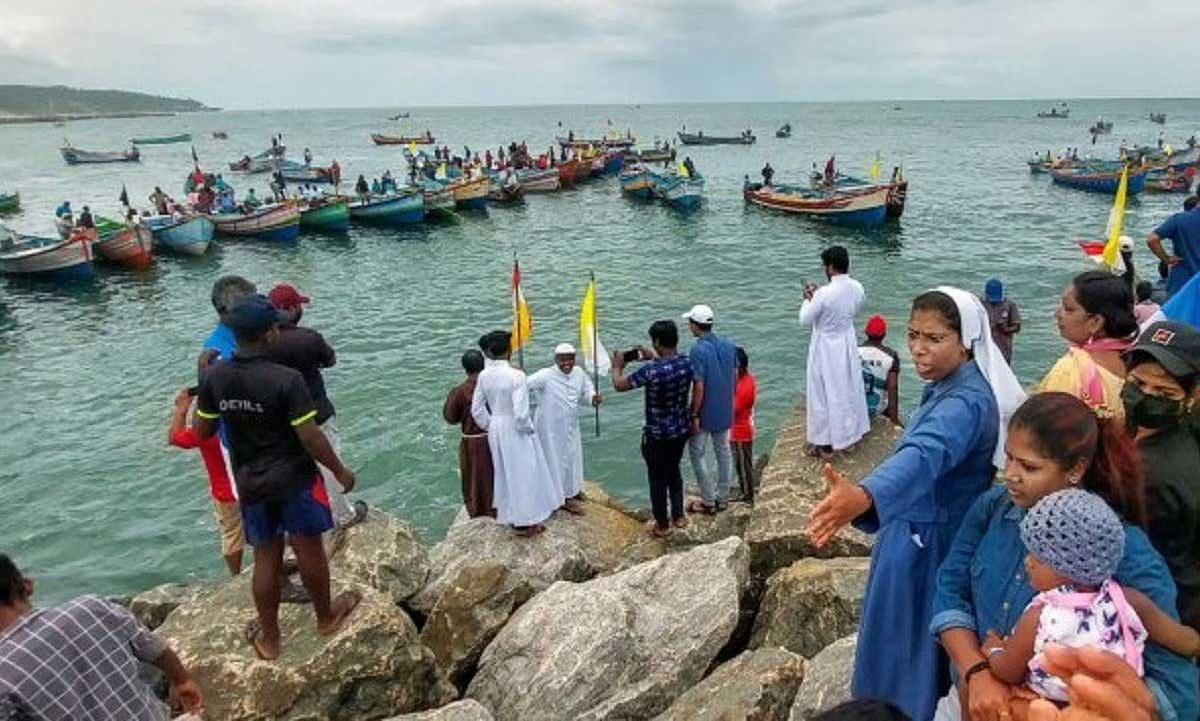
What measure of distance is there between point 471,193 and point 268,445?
34041mm

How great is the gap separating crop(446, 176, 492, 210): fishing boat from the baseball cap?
34.9 meters

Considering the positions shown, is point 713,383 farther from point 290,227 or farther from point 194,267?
point 290,227

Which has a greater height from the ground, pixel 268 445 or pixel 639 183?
pixel 268 445

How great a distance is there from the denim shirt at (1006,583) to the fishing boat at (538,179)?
4226 centimetres

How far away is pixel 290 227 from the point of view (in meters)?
31.3

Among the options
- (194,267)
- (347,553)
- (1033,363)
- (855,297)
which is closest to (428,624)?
(347,553)

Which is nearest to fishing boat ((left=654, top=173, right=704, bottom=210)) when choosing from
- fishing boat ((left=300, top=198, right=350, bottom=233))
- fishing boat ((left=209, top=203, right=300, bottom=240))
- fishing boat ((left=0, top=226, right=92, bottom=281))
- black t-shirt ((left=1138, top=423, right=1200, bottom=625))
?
fishing boat ((left=300, top=198, right=350, bottom=233))

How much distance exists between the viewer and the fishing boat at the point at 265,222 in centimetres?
3072

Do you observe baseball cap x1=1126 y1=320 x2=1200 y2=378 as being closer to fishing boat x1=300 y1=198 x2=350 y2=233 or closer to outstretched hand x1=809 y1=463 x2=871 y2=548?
outstretched hand x1=809 y1=463 x2=871 y2=548

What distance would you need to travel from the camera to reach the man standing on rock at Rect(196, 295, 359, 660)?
12.8 ft

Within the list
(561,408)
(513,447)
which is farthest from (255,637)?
(561,408)

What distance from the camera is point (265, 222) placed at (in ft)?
101

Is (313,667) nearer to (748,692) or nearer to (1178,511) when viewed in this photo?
(748,692)

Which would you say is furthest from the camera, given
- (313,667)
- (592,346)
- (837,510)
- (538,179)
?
(538,179)
